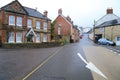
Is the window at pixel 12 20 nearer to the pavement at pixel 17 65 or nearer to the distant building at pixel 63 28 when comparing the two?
the pavement at pixel 17 65

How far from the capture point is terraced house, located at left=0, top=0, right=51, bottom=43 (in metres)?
35.2

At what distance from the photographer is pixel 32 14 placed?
143 feet

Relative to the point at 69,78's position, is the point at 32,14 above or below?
above

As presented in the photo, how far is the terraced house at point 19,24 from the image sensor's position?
3525cm

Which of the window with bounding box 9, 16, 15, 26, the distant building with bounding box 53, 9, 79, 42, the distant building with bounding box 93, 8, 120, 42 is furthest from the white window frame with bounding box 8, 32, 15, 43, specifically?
the distant building with bounding box 93, 8, 120, 42

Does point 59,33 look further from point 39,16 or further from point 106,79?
point 106,79

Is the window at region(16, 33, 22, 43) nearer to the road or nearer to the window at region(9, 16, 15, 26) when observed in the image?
the window at region(9, 16, 15, 26)

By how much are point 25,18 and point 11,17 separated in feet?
13.4

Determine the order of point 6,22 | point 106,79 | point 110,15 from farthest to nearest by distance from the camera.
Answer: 1. point 110,15
2. point 6,22
3. point 106,79

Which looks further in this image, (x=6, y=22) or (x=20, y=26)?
(x=20, y=26)

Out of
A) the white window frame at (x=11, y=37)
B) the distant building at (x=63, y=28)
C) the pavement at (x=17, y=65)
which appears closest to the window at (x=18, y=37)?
the white window frame at (x=11, y=37)

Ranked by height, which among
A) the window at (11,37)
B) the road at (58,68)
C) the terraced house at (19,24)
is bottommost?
the road at (58,68)

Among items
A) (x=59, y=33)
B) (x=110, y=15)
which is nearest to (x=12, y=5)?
(x=59, y=33)

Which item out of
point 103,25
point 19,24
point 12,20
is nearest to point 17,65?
point 12,20
